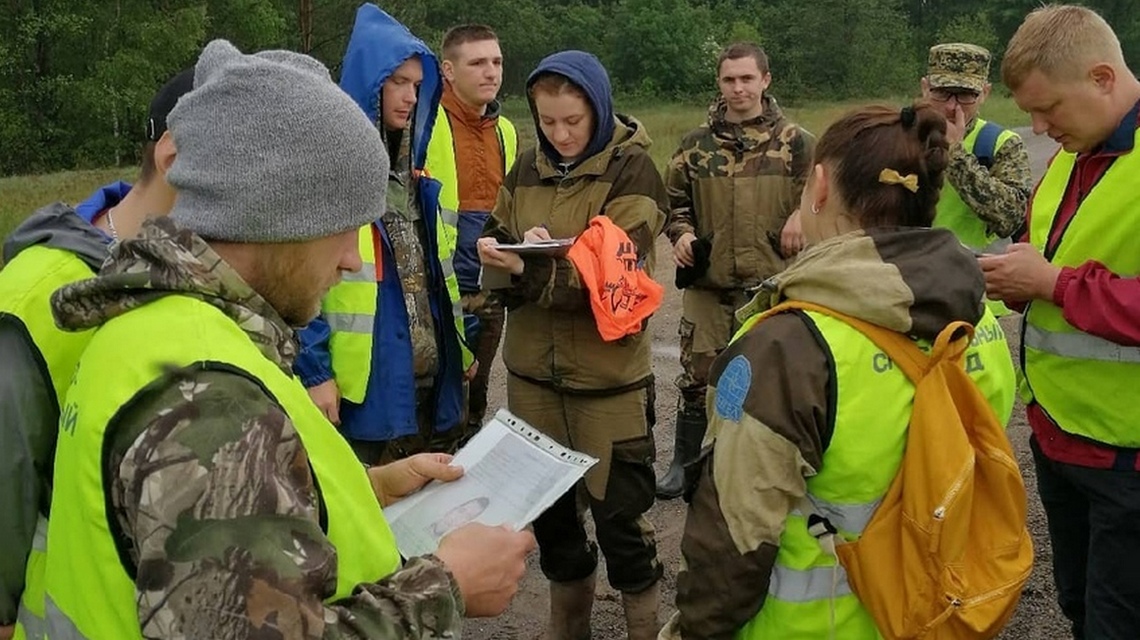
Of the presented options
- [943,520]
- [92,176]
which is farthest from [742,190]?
[92,176]

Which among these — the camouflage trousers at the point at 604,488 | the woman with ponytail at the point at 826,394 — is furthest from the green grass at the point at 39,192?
the woman with ponytail at the point at 826,394

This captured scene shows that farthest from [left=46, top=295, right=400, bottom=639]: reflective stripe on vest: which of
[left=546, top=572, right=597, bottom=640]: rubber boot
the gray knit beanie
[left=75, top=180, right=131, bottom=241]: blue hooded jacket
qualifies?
[left=546, top=572, right=597, bottom=640]: rubber boot

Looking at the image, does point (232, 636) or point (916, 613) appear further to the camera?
point (916, 613)

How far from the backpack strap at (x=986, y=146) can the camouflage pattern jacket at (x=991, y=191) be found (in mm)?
108

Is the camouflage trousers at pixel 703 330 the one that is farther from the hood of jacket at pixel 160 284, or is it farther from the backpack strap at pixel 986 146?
the hood of jacket at pixel 160 284

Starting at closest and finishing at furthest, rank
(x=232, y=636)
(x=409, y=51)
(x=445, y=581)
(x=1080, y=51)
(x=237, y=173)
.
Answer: (x=232, y=636), (x=237, y=173), (x=445, y=581), (x=1080, y=51), (x=409, y=51)

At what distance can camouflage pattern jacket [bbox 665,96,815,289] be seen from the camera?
218 inches

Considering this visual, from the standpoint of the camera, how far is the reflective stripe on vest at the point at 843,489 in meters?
2.31

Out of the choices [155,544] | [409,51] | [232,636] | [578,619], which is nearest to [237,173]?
[155,544]

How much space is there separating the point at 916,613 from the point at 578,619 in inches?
84.3

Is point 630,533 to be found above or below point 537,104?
below

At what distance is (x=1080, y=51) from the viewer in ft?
10.5

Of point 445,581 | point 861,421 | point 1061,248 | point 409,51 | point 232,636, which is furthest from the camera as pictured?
point 409,51

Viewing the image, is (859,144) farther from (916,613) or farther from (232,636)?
(232,636)
